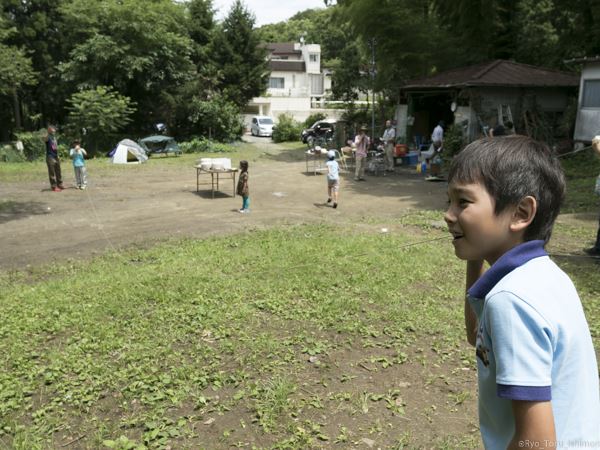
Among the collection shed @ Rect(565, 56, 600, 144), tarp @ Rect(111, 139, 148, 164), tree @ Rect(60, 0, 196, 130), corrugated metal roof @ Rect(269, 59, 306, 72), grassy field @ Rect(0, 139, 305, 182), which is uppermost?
corrugated metal roof @ Rect(269, 59, 306, 72)

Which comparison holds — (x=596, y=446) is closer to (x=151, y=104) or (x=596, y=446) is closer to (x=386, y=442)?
(x=386, y=442)

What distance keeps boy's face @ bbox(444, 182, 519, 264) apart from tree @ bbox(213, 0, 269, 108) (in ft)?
96.9

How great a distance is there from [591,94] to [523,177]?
18.0 m

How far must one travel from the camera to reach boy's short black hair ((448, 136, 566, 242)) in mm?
1187

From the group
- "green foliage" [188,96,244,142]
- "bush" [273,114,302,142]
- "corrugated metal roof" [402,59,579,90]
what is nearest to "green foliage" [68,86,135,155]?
"green foliage" [188,96,244,142]

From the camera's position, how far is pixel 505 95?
17.8 metres

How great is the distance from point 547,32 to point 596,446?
77.3 ft

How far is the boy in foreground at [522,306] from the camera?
3.43ft

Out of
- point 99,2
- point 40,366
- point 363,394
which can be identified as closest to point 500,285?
point 363,394

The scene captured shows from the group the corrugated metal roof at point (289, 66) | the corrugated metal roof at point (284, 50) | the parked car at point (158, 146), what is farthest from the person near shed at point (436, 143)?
the corrugated metal roof at point (284, 50)

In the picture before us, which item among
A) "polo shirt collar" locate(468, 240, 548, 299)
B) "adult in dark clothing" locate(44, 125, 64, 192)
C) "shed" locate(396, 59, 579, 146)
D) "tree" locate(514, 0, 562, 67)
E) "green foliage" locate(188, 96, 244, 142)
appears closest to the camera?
"polo shirt collar" locate(468, 240, 548, 299)

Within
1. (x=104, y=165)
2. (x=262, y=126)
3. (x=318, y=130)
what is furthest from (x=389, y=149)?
(x=262, y=126)

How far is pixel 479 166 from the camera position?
1.22 m

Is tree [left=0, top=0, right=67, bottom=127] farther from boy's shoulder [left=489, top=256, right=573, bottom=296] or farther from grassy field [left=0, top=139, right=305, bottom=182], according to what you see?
boy's shoulder [left=489, top=256, right=573, bottom=296]
